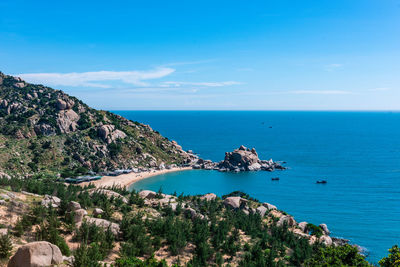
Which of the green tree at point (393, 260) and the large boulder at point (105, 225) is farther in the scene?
the large boulder at point (105, 225)

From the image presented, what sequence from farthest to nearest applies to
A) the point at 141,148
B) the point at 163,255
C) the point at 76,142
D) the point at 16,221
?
1. the point at 141,148
2. the point at 76,142
3. the point at 163,255
4. the point at 16,221

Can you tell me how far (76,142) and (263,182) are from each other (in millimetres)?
73543

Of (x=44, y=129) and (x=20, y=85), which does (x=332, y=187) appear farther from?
(x=20, y=85)

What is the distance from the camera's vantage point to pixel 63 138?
10069cm

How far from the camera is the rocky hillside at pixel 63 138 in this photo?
88.2 metres

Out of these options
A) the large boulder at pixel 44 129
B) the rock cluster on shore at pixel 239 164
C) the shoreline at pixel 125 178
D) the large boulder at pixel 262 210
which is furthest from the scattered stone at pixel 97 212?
the rock cluster on shore at pixel 239 164

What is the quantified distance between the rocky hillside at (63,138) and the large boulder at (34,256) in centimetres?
7404

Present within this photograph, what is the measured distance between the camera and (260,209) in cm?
5672

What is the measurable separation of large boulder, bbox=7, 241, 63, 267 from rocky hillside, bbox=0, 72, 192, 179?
243ft

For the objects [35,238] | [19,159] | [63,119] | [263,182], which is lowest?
[263,182]

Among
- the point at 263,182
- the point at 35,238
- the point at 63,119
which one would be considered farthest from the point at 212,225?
the point at 63,119

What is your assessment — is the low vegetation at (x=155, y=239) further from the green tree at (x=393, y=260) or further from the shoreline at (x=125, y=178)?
the shoreline at (x=125, y=178)

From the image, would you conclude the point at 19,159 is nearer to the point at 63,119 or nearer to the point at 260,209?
the point at 63,119

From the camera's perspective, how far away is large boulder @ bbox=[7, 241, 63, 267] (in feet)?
52.9
